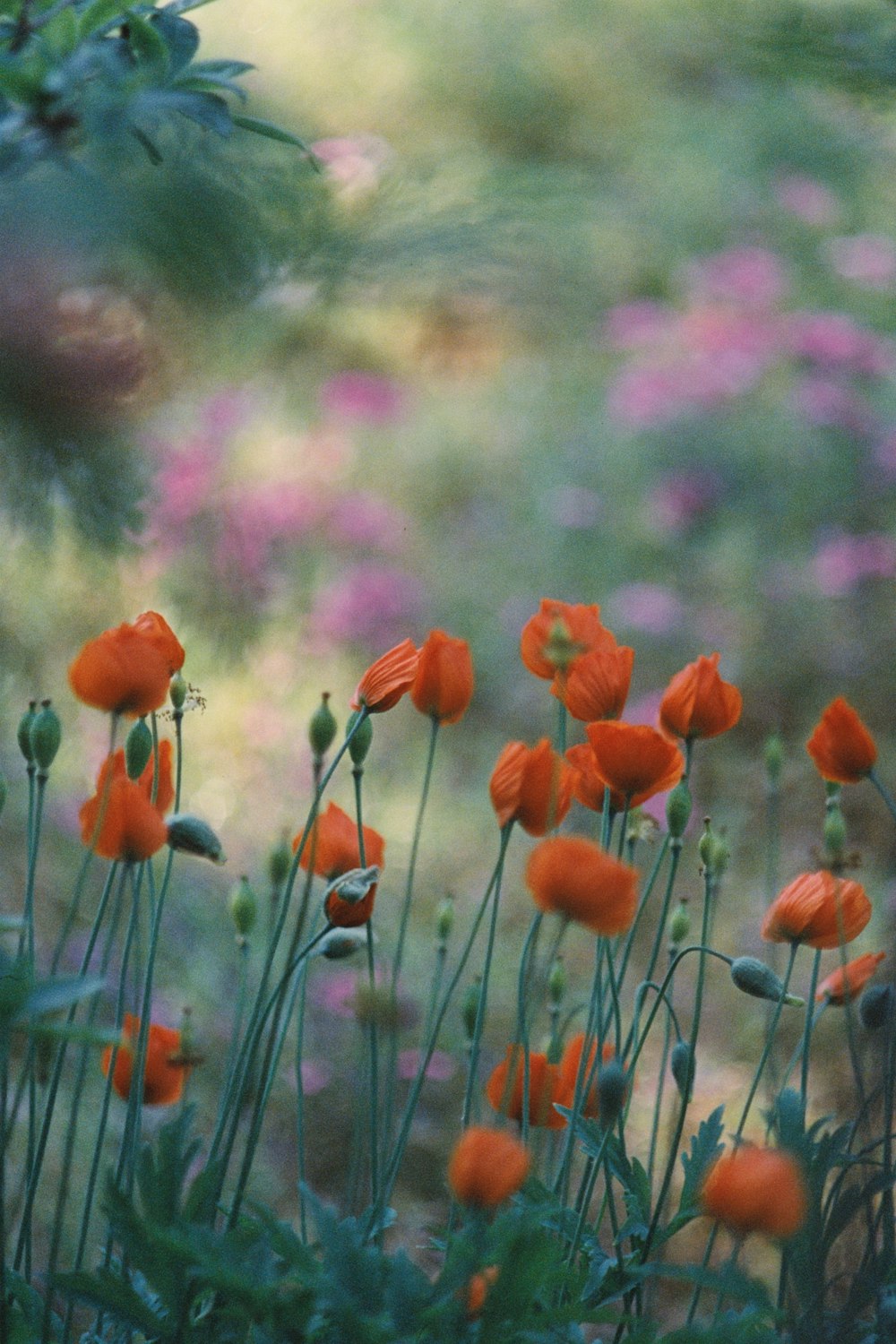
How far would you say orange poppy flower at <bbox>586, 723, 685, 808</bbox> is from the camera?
1.84 ft

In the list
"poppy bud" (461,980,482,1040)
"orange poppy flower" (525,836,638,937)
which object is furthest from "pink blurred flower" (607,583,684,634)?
"orange poppy flower" (525,836,638,937)

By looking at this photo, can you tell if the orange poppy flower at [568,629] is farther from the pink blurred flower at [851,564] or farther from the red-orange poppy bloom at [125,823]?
the pink blurred flower at [851,564]

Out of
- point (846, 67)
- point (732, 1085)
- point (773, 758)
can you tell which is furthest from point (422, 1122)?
point (846, 67)

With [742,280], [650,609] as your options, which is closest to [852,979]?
[650,609]

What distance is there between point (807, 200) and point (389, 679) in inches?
132

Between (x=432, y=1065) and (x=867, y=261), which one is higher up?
(x=867, y=261)

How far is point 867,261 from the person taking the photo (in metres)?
3.15

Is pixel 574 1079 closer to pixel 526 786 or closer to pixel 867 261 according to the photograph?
pixel 526 786

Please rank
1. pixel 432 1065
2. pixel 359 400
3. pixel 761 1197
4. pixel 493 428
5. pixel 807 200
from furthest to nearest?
pixel 807 200
pixel 493 428
pixel 359 400
pixel 432 1065
pixel 761 1197

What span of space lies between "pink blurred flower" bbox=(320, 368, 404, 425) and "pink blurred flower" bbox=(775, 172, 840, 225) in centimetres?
129

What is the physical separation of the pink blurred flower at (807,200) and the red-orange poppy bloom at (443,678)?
3.28m

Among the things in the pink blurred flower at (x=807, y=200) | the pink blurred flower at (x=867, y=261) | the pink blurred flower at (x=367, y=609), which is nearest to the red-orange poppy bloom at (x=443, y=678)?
the pink blurred flower at (x=367, y=609)

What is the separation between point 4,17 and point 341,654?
1.87 metres

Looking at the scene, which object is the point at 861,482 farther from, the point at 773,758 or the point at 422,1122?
the point at 773,758
